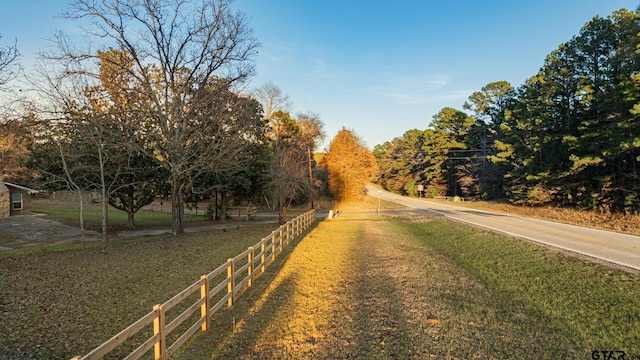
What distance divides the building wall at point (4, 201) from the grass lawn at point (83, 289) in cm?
2127

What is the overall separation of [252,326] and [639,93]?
2515 cm

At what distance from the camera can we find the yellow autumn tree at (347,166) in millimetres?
41531

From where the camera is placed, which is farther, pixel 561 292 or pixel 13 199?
pixel 13 199

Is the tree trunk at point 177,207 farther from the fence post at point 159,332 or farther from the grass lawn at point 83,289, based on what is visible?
the fence post at point 159,332

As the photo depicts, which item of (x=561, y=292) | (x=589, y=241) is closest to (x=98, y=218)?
(x=561, y=292)

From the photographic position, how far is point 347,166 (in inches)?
1642

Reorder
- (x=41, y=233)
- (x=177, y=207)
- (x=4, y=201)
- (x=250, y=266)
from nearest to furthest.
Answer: (x=250, y=266) → (x=177, y=207) → (x=41, y=233) → (x=4, y=201)

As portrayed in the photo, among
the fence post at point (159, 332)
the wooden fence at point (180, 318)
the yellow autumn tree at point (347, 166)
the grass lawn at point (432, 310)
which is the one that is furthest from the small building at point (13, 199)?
the fence post at point (159, 332)

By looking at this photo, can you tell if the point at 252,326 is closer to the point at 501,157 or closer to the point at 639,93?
the point at 639,93

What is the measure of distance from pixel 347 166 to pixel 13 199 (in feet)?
109

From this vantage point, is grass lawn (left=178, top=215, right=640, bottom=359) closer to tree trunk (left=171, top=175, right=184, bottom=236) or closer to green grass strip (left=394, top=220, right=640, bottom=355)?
green grass strip (left=394, top=220, right=640, bottom=355)

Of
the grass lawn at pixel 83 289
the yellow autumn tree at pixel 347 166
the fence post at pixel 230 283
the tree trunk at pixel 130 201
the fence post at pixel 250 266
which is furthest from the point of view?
the yellow autumn tree at pixel 347 166

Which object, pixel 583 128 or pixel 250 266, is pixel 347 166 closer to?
pixel 583 128

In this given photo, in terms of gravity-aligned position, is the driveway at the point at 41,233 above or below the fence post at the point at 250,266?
below
